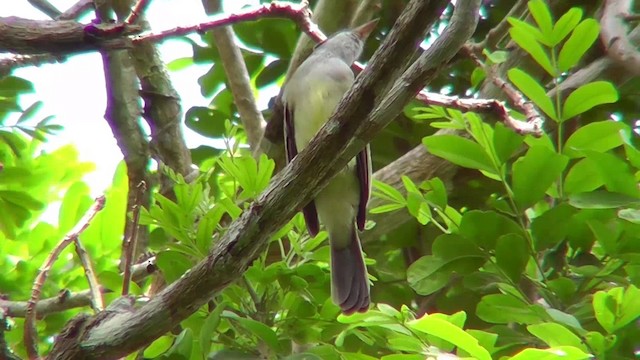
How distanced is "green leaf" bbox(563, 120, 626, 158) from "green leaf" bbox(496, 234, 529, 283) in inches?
8.4

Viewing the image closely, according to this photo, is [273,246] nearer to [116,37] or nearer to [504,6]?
[116,37]

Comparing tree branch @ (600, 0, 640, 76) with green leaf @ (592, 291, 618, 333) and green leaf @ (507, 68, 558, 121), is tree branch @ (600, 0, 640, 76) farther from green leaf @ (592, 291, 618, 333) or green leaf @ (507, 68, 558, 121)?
green leaf @ (592, 291, 618, 333)

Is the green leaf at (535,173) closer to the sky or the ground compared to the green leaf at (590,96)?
closer to the ground

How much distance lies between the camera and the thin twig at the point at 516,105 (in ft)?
5.66

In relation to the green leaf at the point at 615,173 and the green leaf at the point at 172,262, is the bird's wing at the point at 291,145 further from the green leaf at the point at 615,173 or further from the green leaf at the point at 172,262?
the green leaf at the point at 615,173

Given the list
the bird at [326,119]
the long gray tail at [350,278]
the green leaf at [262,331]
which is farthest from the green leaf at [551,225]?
the bird at [326,119]

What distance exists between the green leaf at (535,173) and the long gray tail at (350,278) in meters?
0.42

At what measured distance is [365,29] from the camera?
A: 2695mm

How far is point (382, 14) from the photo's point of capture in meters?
2.80

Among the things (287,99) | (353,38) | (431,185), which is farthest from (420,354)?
(353,38)

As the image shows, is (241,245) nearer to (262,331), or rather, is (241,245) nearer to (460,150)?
(262,331)

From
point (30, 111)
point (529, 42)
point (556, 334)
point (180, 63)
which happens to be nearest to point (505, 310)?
point (556, 334)

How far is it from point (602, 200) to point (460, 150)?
0.92 feet

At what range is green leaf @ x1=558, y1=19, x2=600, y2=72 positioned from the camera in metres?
1.69
